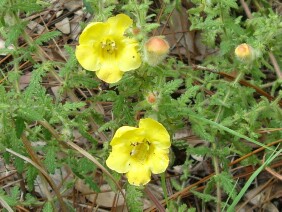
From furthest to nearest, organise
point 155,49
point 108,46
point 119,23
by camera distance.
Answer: point 108,46 < point 119,23 < point 155,49

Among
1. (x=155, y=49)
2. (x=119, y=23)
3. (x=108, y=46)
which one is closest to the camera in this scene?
(x=155, y=49)

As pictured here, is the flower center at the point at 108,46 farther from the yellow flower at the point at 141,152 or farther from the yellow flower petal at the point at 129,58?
the yellow flower at the point at 141,152

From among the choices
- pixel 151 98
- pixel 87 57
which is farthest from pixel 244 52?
pixel 87 57

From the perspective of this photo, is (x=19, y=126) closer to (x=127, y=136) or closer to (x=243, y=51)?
(x=127, y=136)

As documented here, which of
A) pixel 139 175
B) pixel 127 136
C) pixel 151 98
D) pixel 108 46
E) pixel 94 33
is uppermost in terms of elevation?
pixel 94 33

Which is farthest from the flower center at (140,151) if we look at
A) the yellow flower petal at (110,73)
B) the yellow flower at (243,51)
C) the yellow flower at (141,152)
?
the yellow flower at (243,51)

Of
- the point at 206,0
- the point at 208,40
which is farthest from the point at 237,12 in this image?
the point at 206,0

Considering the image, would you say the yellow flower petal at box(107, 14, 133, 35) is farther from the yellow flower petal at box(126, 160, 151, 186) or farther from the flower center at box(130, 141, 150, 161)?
the yellow flower petal at box(126, 160, 151, 186)

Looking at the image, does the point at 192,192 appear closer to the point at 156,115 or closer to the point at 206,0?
the point at 156,115
